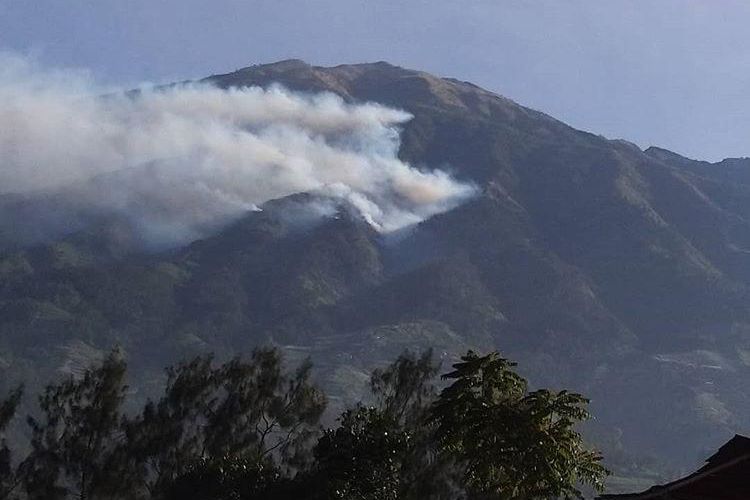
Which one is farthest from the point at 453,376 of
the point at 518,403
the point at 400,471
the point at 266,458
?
the point at 266,458

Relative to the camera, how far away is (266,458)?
5962 centimetres

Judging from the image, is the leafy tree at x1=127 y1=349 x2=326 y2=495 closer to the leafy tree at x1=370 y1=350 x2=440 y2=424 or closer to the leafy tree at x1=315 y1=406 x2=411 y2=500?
the leafy tree at x1=370 y1=350 x2=440 y2=424

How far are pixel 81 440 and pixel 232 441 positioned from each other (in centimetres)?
896

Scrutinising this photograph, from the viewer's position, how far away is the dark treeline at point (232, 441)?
4784cm

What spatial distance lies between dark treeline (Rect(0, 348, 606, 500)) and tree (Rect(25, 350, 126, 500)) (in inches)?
2.5

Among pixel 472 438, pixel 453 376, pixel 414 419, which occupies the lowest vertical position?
pixel 472 438

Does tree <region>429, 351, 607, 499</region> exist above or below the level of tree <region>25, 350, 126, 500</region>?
below

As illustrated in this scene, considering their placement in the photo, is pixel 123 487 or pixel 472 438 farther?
pixel 123 487

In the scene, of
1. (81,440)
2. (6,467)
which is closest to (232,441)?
(81,440)

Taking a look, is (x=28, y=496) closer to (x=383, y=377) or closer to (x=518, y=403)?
(x=383, y=377)

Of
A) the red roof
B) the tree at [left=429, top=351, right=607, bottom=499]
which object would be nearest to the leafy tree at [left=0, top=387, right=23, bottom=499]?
the tree at [left=429, top=351, right=607, bottom=499]

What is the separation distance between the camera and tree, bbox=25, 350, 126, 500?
6069cm

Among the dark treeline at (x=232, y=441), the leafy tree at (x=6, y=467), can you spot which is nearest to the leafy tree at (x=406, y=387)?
the dark treeline at (x=232, y=441)

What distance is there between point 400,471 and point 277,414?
621 inches
